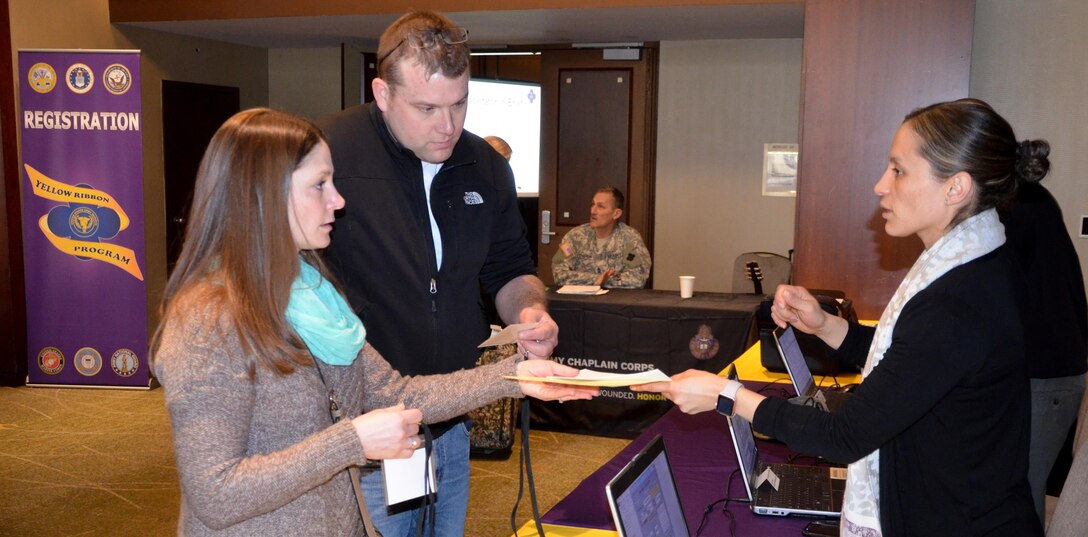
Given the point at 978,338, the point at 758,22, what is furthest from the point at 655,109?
the point at 978,338

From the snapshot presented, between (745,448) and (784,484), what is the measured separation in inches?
5.4

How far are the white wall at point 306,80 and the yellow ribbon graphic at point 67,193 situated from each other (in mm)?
2665

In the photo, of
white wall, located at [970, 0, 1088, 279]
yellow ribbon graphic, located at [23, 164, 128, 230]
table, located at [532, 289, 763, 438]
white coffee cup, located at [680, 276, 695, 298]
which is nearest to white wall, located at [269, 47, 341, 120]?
yellow ribbon graphic, located at [23, 164, 128, 230]

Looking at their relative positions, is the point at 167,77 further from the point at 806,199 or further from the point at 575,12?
the point at 806,199

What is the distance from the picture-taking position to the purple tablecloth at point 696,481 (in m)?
2.12

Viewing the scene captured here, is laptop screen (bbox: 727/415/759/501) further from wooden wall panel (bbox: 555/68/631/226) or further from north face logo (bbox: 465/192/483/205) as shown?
wooden wall panel (bbox: 555/68/631/226)

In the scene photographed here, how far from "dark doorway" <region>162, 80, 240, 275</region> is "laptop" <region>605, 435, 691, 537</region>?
6.70 meters

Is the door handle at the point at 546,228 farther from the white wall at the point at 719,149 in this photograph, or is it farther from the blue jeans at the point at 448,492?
the blue jeans at the point at 448,492

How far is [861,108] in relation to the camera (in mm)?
4652

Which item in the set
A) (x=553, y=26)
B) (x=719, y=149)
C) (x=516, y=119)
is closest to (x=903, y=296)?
(x=553, y=26)

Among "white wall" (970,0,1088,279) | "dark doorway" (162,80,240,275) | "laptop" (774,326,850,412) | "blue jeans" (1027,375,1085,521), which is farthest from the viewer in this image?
"dark doorway" (162,80,240,275)

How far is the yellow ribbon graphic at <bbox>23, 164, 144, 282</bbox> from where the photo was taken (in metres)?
6.25

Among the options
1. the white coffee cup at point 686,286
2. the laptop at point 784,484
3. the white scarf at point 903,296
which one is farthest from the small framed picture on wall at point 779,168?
the white scarf at point 903,296

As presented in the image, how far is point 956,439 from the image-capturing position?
172cm
